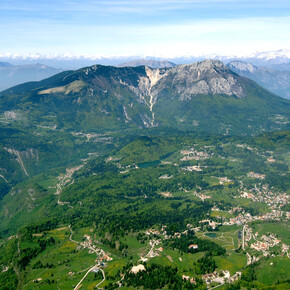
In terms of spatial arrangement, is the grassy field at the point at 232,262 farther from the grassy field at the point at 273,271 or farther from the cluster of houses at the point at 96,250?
the cluster of houses at the point at 96,250

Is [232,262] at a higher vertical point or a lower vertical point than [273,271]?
higher

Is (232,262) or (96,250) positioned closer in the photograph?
(232,262)

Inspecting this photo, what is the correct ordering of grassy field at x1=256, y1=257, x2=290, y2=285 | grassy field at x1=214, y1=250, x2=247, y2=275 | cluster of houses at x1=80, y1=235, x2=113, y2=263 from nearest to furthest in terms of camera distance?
grassy field at x1=256, y1=257, x2=290, y2=285
grassy field at x1=214, y1=250, x2=247, y2=275
cluster of houses at x1=80, y1=235, x2=113, y2=263

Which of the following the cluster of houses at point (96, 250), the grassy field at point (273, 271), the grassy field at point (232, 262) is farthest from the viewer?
the cluster of houses at point (96, 250)

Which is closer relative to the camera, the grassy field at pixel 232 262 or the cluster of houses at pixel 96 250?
the grassy field at pixel 232 262

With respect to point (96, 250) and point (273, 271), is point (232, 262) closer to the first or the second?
point (273, 271)

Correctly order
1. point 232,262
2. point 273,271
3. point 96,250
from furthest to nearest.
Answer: point 96,250, point 232,262, point 273,271

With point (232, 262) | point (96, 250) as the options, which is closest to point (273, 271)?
point (232, 262)

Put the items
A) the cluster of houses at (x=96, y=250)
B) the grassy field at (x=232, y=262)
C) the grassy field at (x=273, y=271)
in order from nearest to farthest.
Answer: the grassy field at (x=273, y=271) → the grassy field at (x=232, y=262) → the cluster of houses at (x=96, y=250)

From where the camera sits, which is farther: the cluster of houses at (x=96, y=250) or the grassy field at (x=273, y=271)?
the cluster of houses at (x=96, y=250)

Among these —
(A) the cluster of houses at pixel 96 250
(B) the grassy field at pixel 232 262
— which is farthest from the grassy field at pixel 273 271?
(A) the cluster of houses at pixel 96 250

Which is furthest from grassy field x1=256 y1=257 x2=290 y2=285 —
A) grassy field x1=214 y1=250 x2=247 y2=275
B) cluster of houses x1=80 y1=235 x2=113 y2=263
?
cluster of houses x1=80 y1=235 x2=113 y2=263

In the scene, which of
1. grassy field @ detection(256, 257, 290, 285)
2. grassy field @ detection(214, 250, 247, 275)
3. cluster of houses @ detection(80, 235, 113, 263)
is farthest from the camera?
cluster of houses @ detection(80, 235, 113, 263)

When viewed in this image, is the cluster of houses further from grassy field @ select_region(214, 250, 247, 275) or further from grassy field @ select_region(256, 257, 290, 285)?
grassy field @ select_region(256, 257, 290, 285)
